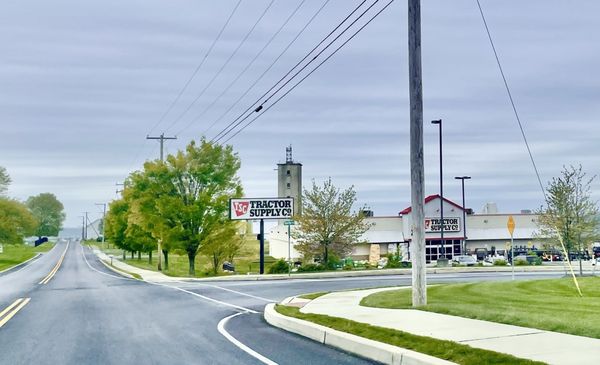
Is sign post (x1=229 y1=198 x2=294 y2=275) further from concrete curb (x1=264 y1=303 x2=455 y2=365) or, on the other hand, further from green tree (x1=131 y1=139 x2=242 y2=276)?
concrete curb (x1=264 y1=303 x2=455 y2=365)

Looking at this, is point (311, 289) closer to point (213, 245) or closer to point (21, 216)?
point (213, 245)

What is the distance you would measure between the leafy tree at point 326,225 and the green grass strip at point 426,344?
3497 centimetres

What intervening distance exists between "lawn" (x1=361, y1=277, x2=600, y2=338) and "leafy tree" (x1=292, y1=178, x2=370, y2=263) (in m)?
25.1

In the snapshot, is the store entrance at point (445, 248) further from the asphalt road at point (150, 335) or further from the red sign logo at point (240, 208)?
the asphalt road at point (150, 335)

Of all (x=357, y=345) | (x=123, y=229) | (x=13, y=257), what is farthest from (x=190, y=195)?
(x=13, y=257)

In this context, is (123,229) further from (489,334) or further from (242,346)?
(489,334)

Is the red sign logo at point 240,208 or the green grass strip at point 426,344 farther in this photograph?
the red sign logo at point 240,208

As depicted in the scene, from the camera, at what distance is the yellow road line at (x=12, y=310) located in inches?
701

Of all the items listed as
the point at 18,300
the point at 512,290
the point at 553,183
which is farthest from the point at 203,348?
the point at 553,183

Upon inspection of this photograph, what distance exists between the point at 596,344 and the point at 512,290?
39.7 feet

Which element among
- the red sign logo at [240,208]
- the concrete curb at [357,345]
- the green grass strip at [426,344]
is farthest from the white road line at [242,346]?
the red sign logo at [240,208]

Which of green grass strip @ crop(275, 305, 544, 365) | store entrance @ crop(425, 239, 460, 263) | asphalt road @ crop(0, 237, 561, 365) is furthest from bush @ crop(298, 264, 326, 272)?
green grass strip @ crop(275, 305, 544, 365)

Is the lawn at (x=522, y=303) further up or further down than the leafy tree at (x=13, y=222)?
further down

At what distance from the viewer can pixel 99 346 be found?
12.5m
